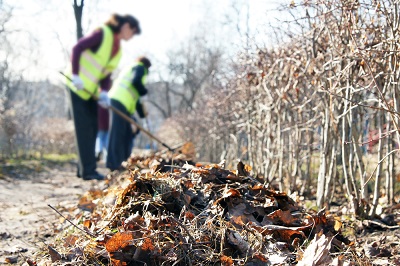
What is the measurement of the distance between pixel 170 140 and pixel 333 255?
39.0ft

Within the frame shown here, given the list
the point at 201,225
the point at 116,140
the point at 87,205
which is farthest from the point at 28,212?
the point at 116,140

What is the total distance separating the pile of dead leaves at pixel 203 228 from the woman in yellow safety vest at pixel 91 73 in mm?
3376

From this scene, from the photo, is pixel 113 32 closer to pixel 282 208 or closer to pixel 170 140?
pixel 282 208

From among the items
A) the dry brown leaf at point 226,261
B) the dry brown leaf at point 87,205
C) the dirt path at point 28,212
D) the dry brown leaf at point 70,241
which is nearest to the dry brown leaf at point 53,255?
the dry brown leaf at point 70,241

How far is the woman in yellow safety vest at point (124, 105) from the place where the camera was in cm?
681

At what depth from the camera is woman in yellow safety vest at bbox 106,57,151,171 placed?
6812mm

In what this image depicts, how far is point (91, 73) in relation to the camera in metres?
6.16

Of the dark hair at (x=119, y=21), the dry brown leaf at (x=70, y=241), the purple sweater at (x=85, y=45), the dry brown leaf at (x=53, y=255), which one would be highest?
the dark hair at (x=119, y=21)

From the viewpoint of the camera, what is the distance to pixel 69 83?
5.92 meters

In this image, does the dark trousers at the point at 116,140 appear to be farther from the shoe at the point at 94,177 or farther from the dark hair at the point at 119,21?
the dark hair at the point at 119,21

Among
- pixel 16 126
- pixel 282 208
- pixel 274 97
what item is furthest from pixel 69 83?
pixel 16 126

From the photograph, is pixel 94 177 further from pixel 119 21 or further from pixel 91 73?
pixel 119 21

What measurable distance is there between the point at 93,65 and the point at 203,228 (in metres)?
4.56

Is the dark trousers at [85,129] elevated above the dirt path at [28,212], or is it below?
above
